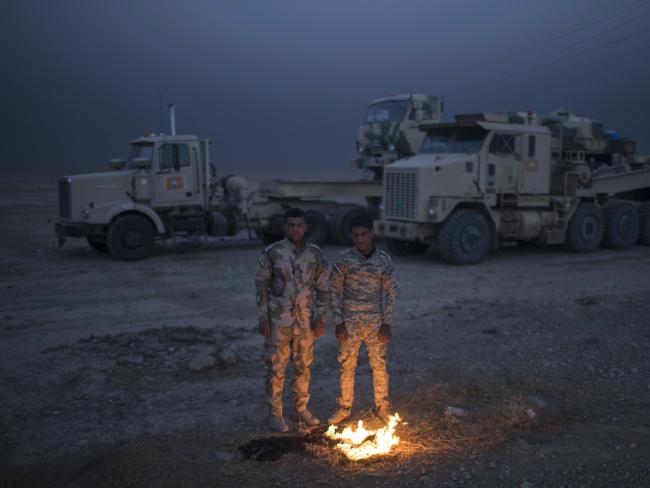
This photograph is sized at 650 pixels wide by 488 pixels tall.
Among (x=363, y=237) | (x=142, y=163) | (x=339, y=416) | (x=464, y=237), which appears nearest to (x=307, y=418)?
(x=339, y=416)

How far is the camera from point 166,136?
12.2 m

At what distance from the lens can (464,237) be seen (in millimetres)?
11188

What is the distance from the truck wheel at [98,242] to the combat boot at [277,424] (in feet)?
28.4

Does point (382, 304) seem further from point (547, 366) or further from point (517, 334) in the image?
point (517, 334)

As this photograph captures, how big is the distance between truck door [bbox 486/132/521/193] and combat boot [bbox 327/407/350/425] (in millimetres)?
8117

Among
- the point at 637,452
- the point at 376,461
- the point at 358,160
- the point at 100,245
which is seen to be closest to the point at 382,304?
the point at 376,461

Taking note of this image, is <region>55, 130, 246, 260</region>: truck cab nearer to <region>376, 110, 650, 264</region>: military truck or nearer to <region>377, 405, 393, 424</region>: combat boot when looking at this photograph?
<region>376, 110, 650, 264</region>: military truck

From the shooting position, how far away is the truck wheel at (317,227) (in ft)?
44.4

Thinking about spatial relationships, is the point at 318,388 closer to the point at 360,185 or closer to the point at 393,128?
the point at 360,185

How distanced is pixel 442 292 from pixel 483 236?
296 cm

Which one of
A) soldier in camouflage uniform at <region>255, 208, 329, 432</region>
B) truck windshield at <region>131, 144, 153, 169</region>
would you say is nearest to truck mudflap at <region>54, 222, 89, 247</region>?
truck windshield at <region>131, 144, 153, 169</region>

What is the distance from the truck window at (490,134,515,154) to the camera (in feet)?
37.9

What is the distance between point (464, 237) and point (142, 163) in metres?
6.48

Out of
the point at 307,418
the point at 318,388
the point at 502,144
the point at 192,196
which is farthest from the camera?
the point at 192,196
